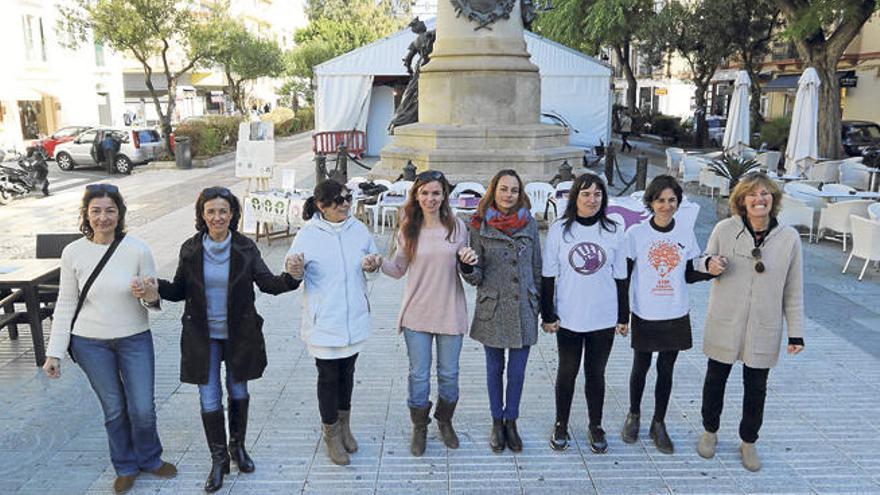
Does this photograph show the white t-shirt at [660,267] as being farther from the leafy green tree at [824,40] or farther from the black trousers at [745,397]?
the leafy green tree at [824,40]

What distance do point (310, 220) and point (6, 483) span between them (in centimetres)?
218

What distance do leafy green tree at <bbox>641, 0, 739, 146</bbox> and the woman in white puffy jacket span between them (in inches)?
976

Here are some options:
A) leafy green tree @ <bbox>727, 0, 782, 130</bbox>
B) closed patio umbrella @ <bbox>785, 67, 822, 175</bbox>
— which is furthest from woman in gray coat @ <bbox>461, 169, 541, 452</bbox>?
leafy green tree @ <bbox>727, 0, 782, 130</bbox>

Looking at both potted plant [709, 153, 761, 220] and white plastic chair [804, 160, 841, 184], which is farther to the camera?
white plastic chair [804, 160, 841, 184]

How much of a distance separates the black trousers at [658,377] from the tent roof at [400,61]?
62.0 feet

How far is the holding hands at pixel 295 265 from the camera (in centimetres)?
361

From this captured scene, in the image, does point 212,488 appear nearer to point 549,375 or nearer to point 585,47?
point 549,375

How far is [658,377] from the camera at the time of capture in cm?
422

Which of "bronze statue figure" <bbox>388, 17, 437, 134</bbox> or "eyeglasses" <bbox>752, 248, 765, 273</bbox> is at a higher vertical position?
"bronze statue figure" <bbox>388, 17, 437, 134</bbox>

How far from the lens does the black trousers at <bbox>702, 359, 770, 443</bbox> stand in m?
3.93

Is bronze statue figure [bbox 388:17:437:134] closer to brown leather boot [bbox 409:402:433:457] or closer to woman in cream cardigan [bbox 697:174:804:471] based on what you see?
brown leather boot [bbox 409:402:433:457]

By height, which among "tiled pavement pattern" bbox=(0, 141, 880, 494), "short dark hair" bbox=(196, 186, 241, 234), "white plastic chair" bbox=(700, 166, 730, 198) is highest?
"short dark hair" bbox=(196, 186, 241, 234)

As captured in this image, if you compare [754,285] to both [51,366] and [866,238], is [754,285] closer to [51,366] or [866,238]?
[51,366]

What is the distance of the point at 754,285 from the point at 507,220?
1.36 meters
